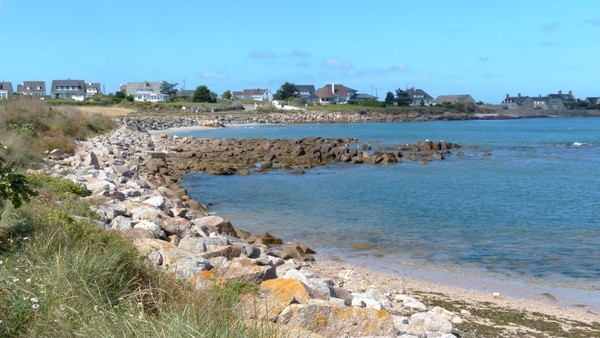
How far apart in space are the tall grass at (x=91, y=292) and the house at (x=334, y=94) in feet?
442

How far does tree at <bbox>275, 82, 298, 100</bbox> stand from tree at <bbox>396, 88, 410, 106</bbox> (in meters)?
22.3

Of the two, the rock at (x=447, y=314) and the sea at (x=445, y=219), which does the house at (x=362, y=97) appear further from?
the rock at (x=447, y=314)

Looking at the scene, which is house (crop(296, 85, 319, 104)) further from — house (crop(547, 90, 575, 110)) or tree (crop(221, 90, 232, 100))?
house (crop(547, 90, 575, 110))

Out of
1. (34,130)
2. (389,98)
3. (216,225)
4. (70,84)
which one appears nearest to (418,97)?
(389,98)

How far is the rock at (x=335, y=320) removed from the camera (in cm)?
584

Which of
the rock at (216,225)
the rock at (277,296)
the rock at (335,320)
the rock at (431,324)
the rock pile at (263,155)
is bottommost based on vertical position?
the rock pile at (263,155)

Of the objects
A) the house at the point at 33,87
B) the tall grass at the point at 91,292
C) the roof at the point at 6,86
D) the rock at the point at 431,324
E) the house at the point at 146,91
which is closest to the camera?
the tall grass at the point at 91,292

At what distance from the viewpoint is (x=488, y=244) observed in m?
14.7

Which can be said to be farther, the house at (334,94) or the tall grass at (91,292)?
the house at (334,94)

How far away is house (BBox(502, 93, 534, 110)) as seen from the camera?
165 metres

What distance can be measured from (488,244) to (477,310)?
18.6 feet

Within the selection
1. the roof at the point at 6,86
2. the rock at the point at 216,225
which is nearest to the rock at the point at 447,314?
the rock at the point at 216,225

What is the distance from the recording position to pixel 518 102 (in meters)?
168

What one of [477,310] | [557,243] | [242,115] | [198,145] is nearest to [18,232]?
[477,310]
